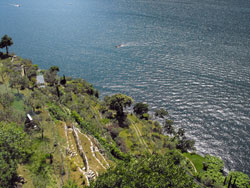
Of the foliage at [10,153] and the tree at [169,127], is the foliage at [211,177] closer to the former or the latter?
the tree at [169,127]

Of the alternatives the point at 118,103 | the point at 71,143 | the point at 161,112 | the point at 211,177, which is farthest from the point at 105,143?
the point at 211,177

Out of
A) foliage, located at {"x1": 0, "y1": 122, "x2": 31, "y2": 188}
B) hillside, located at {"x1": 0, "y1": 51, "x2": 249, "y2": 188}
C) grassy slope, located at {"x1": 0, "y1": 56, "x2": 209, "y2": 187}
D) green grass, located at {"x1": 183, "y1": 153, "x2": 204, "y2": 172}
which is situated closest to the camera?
foliage, located at {"x1": 0, "y1": 122, "x2": 31, "y2": 188}

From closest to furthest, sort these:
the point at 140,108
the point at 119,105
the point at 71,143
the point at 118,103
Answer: the point at 71,143
the point at 119,105
the point at 118,103
the point at 140,108

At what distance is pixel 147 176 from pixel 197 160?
156 feet

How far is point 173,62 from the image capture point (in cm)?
12862

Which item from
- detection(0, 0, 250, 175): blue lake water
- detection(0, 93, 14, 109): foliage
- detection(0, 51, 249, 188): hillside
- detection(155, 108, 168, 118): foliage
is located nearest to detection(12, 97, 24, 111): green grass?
detection(0, 51, 249, 188): hillside

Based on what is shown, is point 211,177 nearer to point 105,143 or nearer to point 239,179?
point 239,179

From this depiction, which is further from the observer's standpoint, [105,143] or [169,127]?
[169,127]

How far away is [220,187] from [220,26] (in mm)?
155124

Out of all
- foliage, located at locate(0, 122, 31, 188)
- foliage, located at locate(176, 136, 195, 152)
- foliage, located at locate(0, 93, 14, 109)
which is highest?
foliage, located at locate(0, 93, 14, 109)

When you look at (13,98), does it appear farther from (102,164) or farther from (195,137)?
(195,137)

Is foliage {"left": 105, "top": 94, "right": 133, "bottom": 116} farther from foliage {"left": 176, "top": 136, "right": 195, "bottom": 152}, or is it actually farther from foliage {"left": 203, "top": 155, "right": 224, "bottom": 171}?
foliage {"left": 203, "top": 155, "right": 224, "bottom": 171}

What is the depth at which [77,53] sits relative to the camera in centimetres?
14175

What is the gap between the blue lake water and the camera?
293 feet
